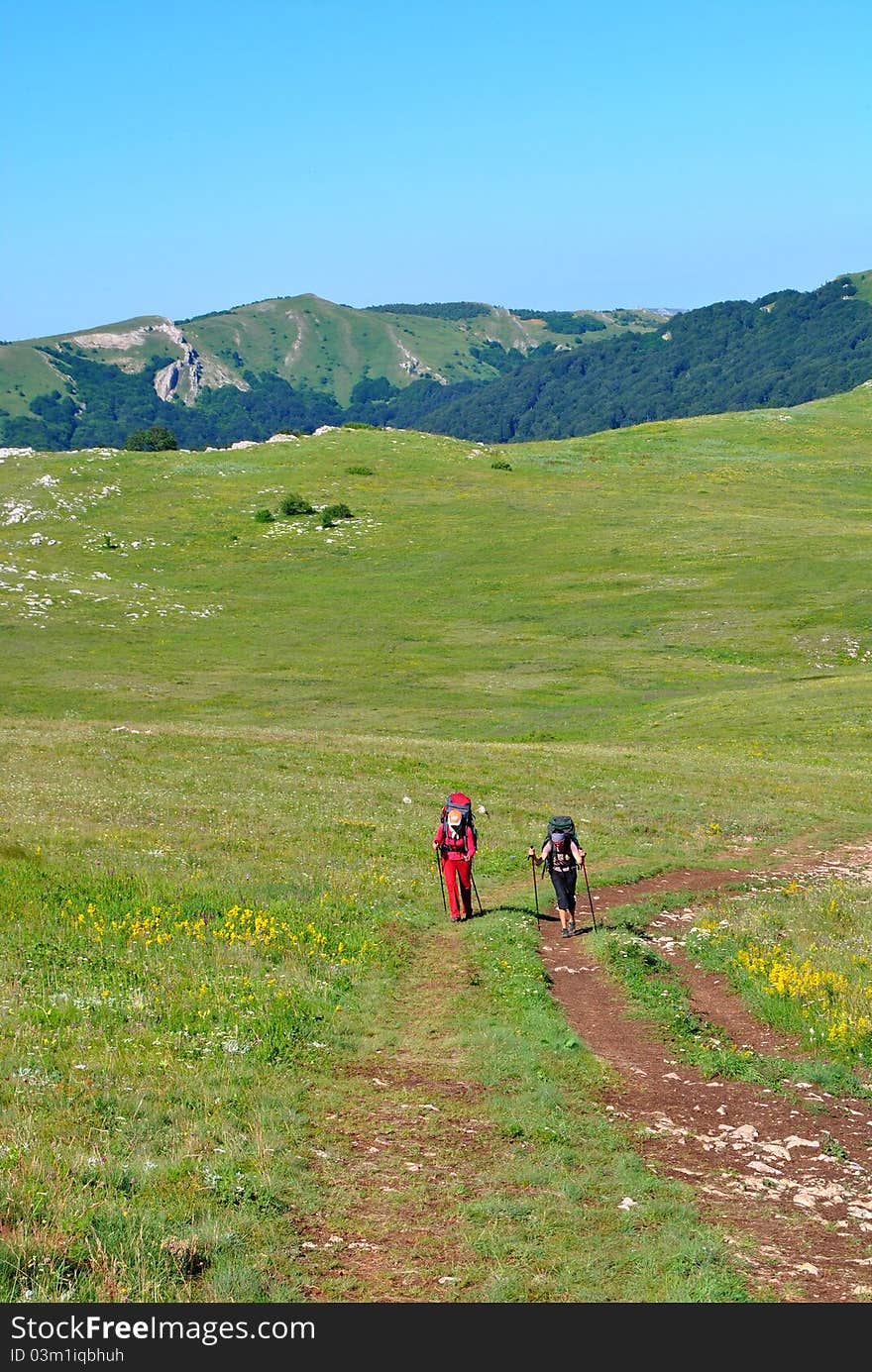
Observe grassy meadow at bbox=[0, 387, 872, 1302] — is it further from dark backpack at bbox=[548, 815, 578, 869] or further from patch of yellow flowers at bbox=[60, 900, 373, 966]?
dark backpack at bbox=[548, 815, 578, 869]

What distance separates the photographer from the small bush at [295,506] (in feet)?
345

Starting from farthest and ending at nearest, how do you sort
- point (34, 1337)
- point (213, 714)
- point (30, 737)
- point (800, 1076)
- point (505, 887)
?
point (213, 714) < point (30, 737) < point (505, 887) < point (800, 1076) < point (34, 1337)

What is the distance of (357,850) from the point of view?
2516 cm

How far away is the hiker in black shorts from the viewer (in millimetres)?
20281

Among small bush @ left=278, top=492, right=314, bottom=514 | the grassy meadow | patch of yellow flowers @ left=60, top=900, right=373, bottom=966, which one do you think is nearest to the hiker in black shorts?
the grassy meadow

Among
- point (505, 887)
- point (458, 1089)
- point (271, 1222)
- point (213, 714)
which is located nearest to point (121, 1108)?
point (271, 1222)

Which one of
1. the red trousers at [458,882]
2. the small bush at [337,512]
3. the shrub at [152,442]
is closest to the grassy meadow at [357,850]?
the red trousers at [458,882]

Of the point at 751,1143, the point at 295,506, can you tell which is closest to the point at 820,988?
the point at 751,1143

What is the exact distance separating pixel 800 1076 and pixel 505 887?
10.8 m

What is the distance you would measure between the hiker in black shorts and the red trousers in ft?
4.63

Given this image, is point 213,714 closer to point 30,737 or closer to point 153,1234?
point 30,737

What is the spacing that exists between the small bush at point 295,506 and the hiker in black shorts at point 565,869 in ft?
287

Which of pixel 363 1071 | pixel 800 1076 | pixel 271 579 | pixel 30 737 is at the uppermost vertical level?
pixel 271 579

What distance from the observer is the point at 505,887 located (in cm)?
2411
